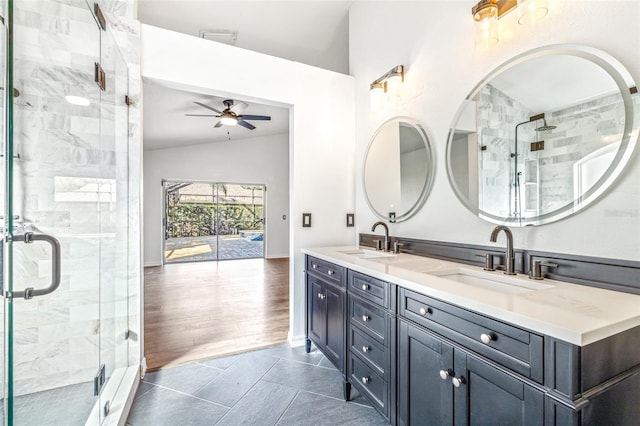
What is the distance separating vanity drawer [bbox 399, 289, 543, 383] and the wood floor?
1829 mm

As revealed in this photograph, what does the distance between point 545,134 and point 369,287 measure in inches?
45.3

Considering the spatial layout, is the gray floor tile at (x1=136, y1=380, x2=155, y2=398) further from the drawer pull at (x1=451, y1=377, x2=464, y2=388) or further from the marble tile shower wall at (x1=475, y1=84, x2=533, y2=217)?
the marble tile shower wall at (x1=475, y1=84, x2=533, y2=217)

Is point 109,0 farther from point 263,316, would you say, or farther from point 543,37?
point 263,316

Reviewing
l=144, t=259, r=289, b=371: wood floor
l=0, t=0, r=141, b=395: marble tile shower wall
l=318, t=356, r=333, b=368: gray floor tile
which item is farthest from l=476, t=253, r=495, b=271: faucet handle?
l=0, t=0, r=141, b=395: marble tile shower wall

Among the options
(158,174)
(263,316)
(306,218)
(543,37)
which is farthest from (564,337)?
(158,174)

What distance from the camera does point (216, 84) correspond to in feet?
8.08

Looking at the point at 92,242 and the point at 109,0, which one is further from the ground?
the point at 109,0

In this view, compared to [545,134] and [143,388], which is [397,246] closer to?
[545,134]

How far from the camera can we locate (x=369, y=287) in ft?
5.50

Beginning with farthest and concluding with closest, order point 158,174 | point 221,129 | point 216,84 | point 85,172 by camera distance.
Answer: point 158,174, point 221,129, point 216,84, point 85,172

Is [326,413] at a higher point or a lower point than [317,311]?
lower

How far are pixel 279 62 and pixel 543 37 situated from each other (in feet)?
6.56

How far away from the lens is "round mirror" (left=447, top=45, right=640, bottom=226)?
3.90 feet

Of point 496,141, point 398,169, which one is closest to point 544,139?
point 496,141
